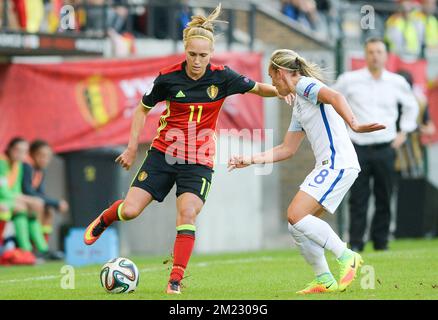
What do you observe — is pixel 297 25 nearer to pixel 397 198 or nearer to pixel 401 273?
pixel 397 198

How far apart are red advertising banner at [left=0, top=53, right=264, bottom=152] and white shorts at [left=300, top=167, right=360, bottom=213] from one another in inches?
304

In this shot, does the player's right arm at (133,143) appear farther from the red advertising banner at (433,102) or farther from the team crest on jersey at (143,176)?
the red advertising banner at (433,102)

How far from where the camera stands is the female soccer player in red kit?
10.2m

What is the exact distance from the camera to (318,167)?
9.93m

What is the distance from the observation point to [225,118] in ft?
61.2

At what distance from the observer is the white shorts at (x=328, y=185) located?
9781 millimetres

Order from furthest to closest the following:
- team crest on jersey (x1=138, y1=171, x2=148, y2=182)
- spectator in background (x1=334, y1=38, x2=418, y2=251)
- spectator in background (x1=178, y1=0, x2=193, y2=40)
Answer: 1. spectator in background (x1=178, y1=0, x2=193, y2=40)
2. spectator in background (x1=334, y1=38, x2=418, y2=251)
3. team crest on jersey (x1=138, y1=171, x2=148, y2=182)

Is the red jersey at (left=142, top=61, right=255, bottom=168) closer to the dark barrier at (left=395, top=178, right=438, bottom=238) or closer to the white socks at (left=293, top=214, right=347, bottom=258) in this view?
the white socks at (left=293, top=214, right=347, bottom=258)

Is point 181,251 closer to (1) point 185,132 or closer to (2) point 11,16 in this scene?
(1) point 185,132

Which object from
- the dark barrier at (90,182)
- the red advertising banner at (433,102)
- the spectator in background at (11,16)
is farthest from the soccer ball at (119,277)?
the red advertising banner at (433,102)

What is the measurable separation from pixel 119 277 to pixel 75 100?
7599mm

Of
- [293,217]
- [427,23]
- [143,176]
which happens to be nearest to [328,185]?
[293,217]

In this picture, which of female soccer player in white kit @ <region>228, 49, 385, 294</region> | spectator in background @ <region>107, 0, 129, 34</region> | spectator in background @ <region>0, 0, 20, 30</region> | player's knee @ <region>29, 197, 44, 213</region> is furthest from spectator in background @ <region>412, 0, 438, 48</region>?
female soccer player in white kit @ <region>228, 49, 385, 294</region>
